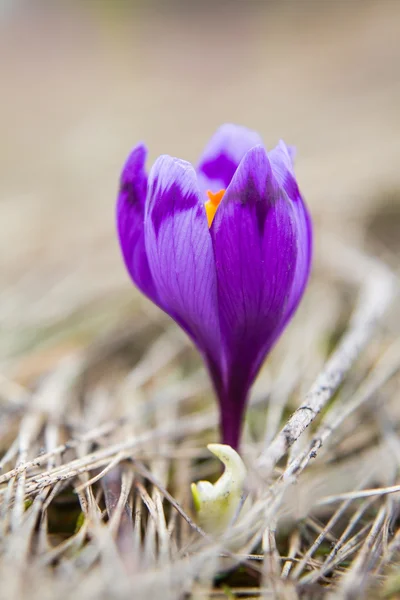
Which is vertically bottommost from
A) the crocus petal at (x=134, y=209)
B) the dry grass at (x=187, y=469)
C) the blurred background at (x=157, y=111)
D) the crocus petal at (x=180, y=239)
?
the dry grass at (x=187, y=469)

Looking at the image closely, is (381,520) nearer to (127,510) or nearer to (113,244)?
(127,510)

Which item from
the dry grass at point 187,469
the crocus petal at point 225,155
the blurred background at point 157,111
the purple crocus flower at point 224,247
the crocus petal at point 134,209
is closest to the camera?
the dry grass at point 187,469

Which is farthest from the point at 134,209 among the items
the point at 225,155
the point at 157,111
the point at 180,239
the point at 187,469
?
the point at 157,111

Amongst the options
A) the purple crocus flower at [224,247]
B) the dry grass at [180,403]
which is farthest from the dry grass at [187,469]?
the purple crocus flower at [224,247]

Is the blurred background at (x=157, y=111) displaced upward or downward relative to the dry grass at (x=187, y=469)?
upward

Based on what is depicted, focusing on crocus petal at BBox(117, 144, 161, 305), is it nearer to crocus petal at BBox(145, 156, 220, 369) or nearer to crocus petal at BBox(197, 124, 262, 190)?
crocus petal at BBox(145, 156, 220, 369)

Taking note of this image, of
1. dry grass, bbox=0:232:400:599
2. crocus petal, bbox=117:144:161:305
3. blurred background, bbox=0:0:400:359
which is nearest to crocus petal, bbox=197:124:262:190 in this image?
crocus petal, bbox=117:144:161:305

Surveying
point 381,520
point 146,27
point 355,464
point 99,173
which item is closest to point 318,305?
point 355,464

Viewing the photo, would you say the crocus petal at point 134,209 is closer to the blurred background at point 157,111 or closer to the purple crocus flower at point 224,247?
the purple crocus flower at point 224,247
